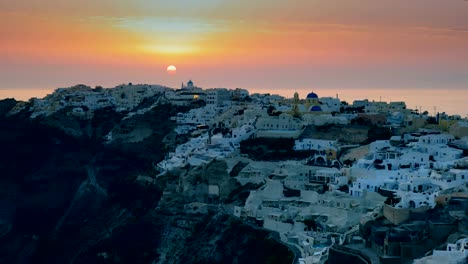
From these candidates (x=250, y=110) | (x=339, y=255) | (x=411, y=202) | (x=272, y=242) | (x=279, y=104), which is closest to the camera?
(x=339, y=255)

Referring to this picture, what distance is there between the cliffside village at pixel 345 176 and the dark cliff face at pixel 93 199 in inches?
66.9

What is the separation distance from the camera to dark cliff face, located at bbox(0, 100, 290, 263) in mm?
38594

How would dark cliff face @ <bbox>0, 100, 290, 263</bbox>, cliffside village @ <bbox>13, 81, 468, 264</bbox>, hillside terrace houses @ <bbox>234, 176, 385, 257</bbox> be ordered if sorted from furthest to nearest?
dark cliff face @ <bbox>0, 100, 290, 263</bbox> → hillside terrace houses @ <bbox>234, 176, 385, 257</bbox> → cliffside village @ <bbox>13, 81, 468, 264</bbox>

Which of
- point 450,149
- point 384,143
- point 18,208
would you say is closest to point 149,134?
point 18,208

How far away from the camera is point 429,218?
27828 millimetres

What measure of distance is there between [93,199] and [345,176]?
20.7m

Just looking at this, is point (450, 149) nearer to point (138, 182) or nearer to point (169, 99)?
point (138, 182)

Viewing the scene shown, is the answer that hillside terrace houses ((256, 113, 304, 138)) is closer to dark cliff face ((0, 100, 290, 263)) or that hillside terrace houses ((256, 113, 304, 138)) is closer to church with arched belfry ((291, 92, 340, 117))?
church with arched belfry ((291, 92, 340, 117))

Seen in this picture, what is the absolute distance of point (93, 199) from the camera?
5262 cm

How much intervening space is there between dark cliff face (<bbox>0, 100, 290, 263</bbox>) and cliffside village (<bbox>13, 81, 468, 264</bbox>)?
1.70 meters

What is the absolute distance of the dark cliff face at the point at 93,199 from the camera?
38.6 m

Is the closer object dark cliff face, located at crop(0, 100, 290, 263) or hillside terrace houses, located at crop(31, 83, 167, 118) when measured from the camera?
dark cliff face, located at crop(0, 100, 290, 263)

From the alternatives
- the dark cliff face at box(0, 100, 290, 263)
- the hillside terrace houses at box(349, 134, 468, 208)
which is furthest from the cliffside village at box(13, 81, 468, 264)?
the dark cliff face at box(0, 100, 290, 263)

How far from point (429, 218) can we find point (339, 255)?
11.0ft
